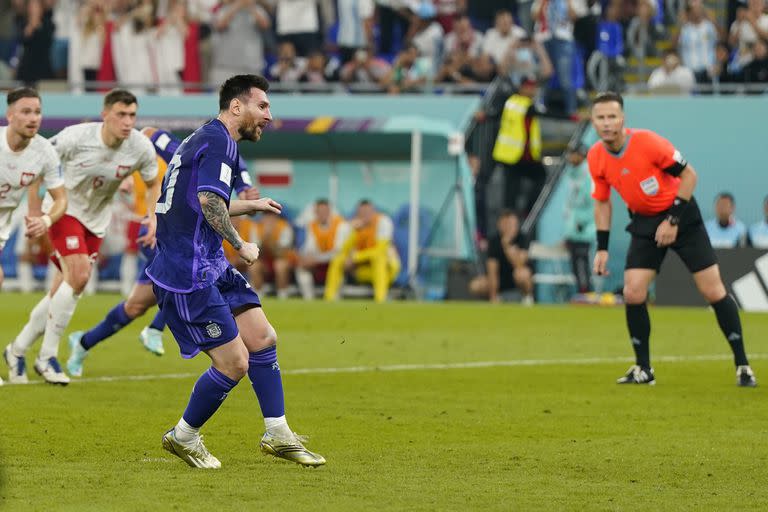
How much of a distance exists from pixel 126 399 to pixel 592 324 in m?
9.76

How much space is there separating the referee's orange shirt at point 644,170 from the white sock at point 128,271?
15.2 meters

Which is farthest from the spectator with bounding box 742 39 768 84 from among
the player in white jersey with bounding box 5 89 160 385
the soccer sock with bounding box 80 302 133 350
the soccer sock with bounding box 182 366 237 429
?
the soccer sock with bounding box 182 366 237 429

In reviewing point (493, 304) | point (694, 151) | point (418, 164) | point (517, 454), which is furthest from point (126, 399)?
point (694, 151)

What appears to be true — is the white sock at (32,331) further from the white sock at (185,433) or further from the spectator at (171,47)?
the spectator at (171,47)

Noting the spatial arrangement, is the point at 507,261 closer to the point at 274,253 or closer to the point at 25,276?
the point at 274,253

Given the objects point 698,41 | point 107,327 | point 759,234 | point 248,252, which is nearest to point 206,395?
point 248,252

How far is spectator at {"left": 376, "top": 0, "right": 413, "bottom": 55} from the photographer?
92.0ft

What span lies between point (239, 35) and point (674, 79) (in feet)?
26.3

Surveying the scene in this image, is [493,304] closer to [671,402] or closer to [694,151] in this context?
[694,151]

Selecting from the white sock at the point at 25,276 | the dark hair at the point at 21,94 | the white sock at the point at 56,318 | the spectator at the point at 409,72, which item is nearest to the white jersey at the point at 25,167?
the dark hair at the point at 21,94

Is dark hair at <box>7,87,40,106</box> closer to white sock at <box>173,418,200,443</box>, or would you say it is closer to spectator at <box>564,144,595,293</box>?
white sock at <box>173,418,200,443</box>

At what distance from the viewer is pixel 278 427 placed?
7.95 meters

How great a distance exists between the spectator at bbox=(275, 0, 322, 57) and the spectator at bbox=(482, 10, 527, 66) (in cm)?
332

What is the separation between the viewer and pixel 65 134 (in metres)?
12.2
